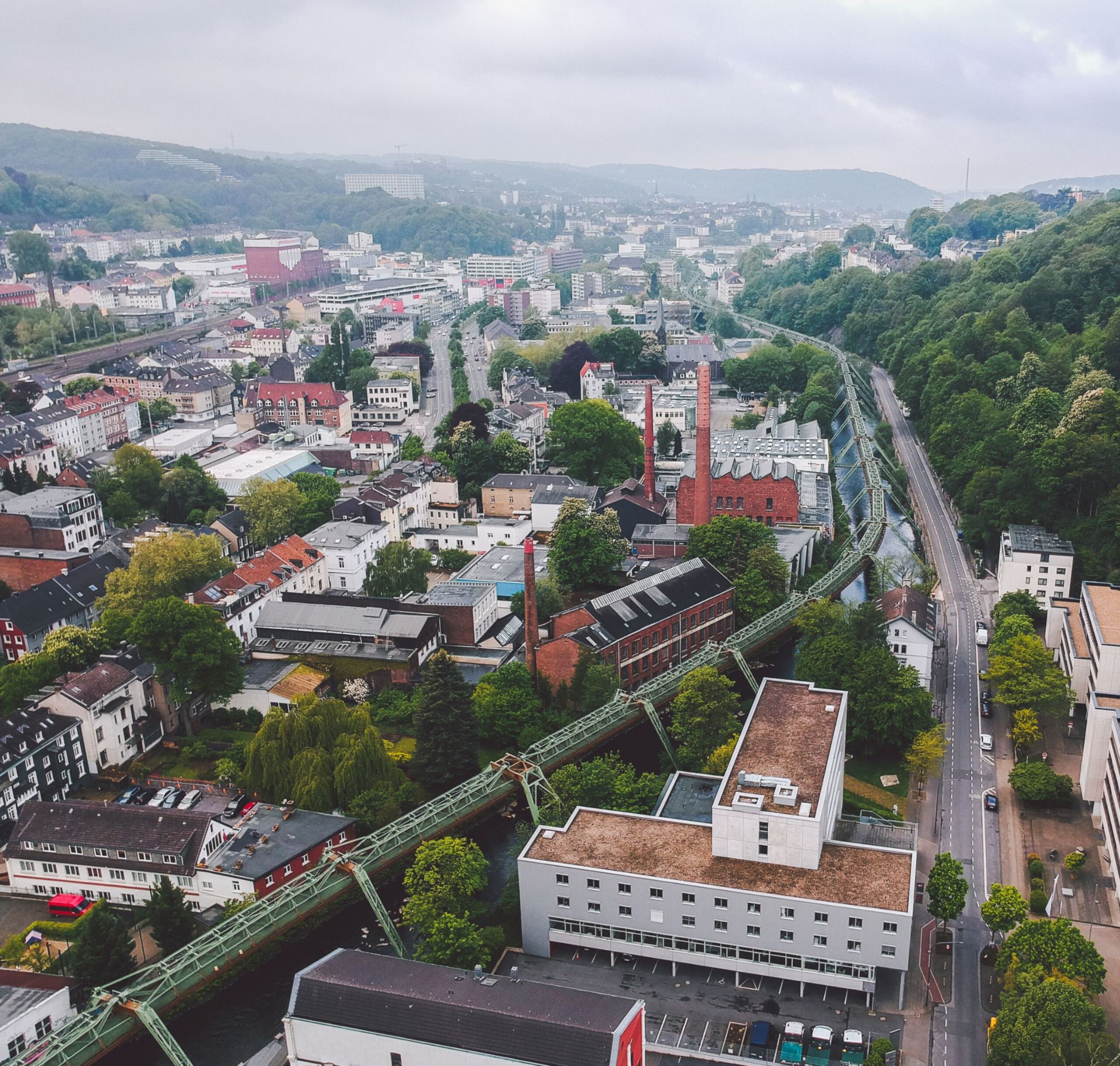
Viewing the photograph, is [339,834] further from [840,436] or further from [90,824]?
[840,436]

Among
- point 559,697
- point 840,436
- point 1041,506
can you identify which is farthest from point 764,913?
point 840,436

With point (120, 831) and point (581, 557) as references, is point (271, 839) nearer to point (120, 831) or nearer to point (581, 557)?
point (120, 831)

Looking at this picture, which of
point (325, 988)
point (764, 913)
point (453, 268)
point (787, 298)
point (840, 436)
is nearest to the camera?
point (325, 988)

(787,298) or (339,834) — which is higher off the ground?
(787,298)

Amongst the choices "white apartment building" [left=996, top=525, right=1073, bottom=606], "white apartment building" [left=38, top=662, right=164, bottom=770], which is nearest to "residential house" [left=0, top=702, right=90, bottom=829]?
"white apartment building" [left=38, top=662, right=164, bottom=770]

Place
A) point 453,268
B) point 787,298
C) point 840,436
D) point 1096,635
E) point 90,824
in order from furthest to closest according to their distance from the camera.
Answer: point 453,268 → point 787,298 → point 840,436 → point 1096,635 → point 90,824

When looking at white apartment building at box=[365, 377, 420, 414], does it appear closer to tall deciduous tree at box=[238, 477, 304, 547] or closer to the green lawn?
tall deciduous tree at box=[238, 477, 304, 547]
